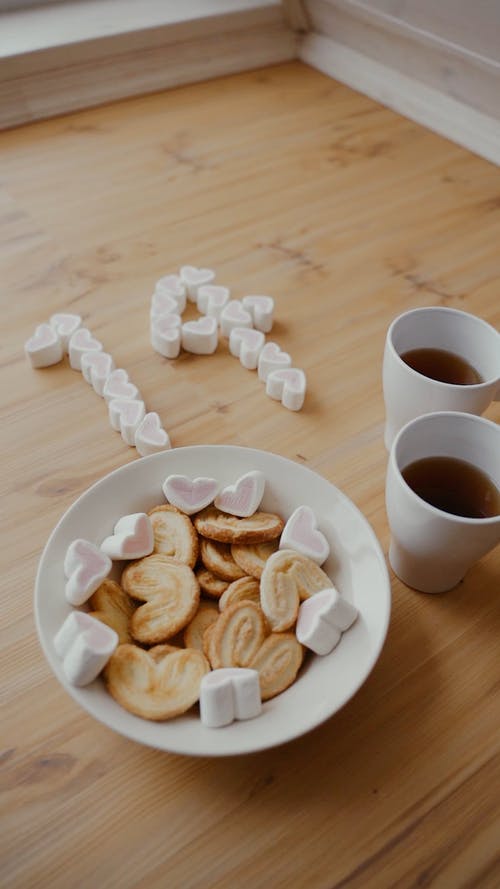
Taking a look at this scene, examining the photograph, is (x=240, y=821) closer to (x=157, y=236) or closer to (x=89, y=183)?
(x=157, y=236)

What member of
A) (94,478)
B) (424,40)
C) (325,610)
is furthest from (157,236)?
(325,610)

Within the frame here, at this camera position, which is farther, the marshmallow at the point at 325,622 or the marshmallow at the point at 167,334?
the marshmallow at the point at 167,334

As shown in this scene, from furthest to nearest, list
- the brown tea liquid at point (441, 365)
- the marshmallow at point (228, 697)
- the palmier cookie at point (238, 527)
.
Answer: the brown tea liquid at point (441, 365) → the palmier cookie at point (238, 527) → the marshmallow at point (228, 697)

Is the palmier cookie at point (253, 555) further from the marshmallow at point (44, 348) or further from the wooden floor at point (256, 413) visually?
the marshmallow at point (44, 348)

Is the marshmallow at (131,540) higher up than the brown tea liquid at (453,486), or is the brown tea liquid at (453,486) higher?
the brown tea liquid at (453,486)

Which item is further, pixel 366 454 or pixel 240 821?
pixel 366 454

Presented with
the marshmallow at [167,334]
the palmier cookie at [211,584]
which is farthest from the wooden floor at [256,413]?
the palmier cookie at [211,584]
